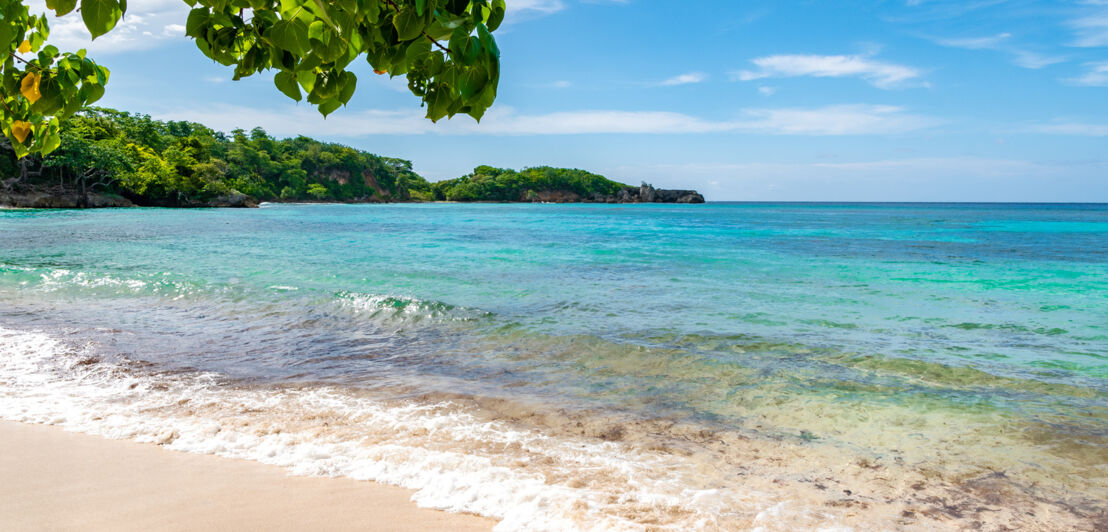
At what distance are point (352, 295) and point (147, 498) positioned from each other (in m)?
7.82

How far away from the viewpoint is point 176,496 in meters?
3.26

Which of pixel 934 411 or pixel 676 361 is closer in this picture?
pixel 934 411

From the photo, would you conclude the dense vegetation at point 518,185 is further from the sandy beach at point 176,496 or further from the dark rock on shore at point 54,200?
the sandy beach at point 176,496

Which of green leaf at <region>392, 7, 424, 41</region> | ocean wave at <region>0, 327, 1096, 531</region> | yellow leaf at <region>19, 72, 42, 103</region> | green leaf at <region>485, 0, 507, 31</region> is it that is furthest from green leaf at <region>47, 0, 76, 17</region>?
ocean wave at <region>0, 327, 1096, 531</region>

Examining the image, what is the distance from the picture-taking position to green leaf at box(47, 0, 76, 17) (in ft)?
4.66

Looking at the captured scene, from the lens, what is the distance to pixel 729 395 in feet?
18.7

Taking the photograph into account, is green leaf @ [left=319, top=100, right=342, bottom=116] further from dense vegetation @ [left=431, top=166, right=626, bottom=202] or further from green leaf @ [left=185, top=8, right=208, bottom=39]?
dense vegetation @ [left=431, top=166, right=626, bottom=202]

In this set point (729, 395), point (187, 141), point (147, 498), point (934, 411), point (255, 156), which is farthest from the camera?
point (255, 156)

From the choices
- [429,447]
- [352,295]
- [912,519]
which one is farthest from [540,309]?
[912,519]

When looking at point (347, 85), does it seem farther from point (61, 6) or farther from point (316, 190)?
point (316, 190)

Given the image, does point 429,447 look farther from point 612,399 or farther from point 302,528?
point 612,399

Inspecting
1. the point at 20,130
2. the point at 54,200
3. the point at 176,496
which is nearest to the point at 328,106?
the point at 20,130

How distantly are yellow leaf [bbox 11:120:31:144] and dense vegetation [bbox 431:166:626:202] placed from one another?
514ft

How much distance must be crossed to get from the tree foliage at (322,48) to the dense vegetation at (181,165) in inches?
667
